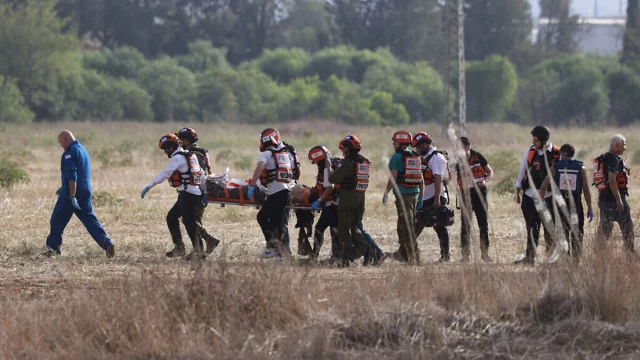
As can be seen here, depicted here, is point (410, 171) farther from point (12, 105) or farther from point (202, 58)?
point (202, 58)

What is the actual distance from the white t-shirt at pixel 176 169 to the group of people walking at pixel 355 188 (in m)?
0.01

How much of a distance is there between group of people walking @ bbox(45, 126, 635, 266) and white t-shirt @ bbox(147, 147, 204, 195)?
0.01 metres

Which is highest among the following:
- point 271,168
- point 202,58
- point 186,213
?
point 202,58

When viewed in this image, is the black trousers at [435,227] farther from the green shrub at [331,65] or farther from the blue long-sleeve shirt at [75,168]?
the green shrub at [331,65]

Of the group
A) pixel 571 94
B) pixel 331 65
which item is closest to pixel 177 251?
pixel 571 94

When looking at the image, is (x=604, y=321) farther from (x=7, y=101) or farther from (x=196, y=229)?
(x=7, y=101)

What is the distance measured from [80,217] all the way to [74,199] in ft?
0.94

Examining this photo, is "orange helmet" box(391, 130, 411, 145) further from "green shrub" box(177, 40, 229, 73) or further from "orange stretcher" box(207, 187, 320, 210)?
"green shrub" box(177, 40, 229, 73)

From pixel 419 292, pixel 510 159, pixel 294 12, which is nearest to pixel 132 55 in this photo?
pixel 294 12

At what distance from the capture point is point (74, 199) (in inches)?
503

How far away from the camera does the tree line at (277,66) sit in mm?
64062

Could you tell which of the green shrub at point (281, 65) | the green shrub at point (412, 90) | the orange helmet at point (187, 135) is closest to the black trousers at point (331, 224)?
the orange helmet at point (187, 135)

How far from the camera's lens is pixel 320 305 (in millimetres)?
8398

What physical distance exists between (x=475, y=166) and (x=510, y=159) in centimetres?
1648
